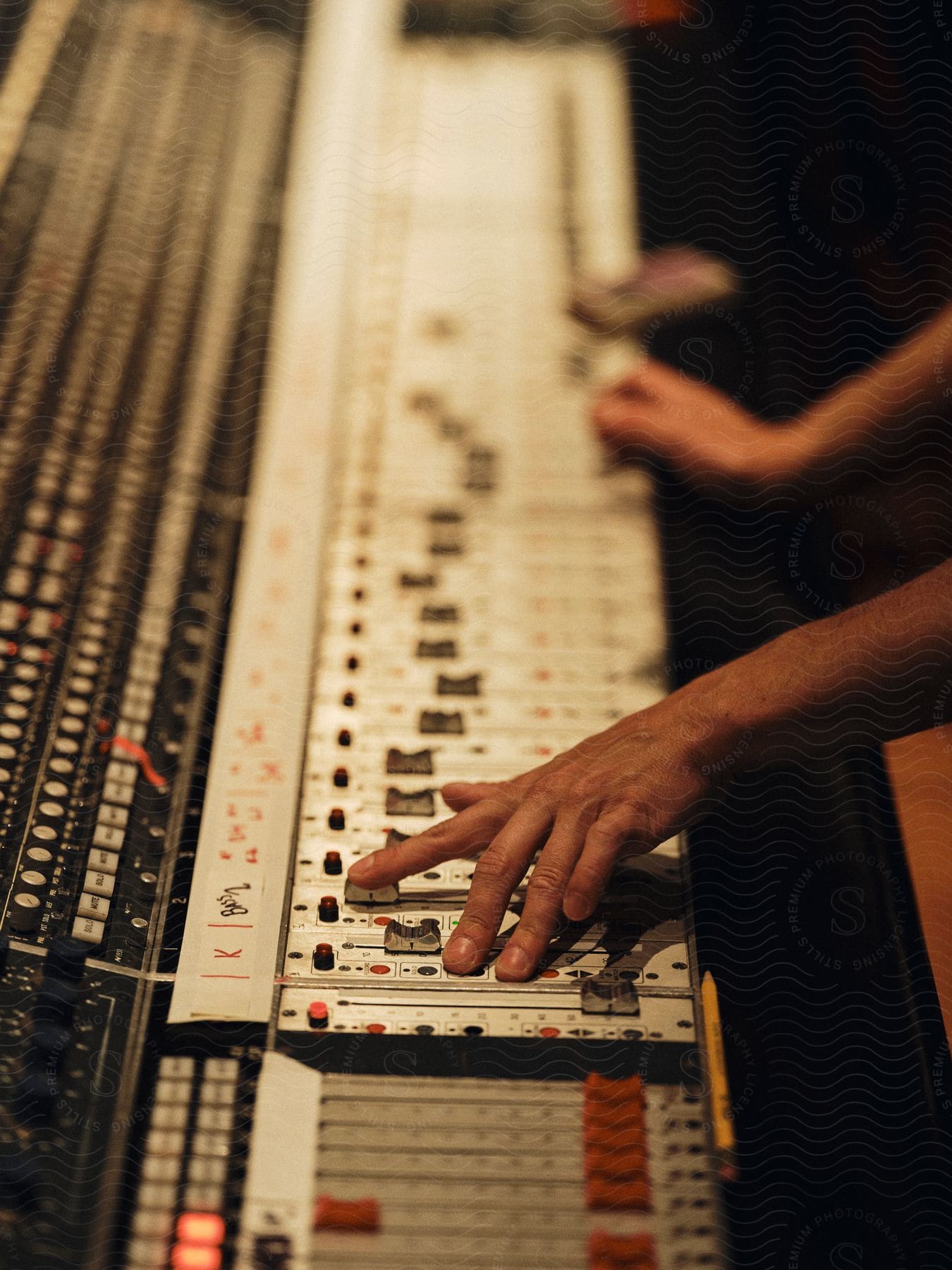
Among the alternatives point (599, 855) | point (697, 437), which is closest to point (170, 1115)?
point (599, 855)

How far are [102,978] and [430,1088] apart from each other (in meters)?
0.24

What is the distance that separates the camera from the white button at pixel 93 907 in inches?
37.2

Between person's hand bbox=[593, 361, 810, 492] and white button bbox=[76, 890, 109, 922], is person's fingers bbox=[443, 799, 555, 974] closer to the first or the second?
white button bbox=[76, 890, 109, 922]

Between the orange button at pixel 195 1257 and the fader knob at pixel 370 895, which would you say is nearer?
the orange button at pixel 195 1257

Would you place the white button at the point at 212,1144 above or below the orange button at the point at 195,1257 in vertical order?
above

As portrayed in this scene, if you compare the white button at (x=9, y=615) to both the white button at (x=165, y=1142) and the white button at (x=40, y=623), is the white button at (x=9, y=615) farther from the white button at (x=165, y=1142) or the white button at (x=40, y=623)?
the white button at (x=165, y=1142)

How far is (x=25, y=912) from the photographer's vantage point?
0.92m

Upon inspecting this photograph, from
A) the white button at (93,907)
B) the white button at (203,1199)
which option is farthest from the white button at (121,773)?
the white button at (203,1199)

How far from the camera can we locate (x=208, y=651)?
1.20 meters

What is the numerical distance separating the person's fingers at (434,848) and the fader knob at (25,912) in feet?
0.74

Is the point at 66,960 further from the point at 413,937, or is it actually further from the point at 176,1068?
the point at 413,937

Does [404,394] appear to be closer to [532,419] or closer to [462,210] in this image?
[532,419]

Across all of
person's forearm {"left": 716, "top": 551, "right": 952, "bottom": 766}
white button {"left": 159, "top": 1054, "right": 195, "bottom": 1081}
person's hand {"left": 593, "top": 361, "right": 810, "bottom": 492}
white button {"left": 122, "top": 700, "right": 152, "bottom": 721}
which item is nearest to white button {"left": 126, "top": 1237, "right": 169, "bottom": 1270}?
white button {"left": 159, "top": 1054, "right": 195, "bottom": 1081}

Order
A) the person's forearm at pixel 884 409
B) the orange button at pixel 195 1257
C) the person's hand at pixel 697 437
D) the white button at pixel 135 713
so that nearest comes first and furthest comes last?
the orange button at pixel 195 1257, the white button at pixel 135 713, the person's forearm at pixel 884 409, the person's hand at pixel 697 437
